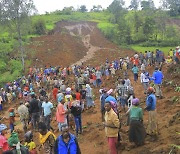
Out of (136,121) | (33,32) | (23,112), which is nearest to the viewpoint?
(136,121)

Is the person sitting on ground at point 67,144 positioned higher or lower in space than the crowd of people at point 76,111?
Result: higher

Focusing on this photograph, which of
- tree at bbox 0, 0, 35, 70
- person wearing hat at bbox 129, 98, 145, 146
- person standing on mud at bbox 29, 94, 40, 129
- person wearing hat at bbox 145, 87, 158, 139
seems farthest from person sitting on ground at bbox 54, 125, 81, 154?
tree at bbox 0, 0, 35, 70

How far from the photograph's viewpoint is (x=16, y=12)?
108 ft

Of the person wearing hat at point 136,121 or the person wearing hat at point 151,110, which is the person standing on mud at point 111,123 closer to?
the person wearing hat at point 136,121

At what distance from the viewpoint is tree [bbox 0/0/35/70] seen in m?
32.6

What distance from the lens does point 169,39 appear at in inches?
1848

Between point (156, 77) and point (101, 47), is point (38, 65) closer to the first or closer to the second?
point (101, 47)

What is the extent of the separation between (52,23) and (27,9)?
1275 inches

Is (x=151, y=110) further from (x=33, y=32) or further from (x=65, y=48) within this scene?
(x=33, y=32)

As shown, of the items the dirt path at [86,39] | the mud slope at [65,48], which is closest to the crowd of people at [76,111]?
the mud slope at [65,48]

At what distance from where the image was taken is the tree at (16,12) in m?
32.6

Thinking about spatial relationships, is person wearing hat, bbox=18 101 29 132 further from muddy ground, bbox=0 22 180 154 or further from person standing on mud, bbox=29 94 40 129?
muddy ground, bbox=0 22 180 154

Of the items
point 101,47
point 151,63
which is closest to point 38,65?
point 101,47

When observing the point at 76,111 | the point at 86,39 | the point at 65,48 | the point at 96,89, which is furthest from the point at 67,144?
the point at 86,39
